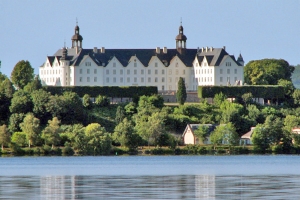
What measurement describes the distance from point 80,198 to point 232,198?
590 centimetres

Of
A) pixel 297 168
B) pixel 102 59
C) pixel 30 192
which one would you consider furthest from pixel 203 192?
pixel 102 59

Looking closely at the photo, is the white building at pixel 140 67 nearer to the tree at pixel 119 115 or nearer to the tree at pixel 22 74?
the tree at pixel 22 74

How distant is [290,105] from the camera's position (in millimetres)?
120938

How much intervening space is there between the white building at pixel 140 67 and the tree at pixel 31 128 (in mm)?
29033

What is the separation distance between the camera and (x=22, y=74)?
125438mm

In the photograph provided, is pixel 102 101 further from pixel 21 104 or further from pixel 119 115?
pixel 21 104

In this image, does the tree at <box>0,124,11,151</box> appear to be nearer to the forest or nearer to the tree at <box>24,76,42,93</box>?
the forest

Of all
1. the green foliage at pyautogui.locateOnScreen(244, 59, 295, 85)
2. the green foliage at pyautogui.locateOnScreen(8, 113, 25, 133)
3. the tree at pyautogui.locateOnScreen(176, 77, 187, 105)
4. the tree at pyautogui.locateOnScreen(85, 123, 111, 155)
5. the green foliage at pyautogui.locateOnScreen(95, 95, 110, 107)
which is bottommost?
the tree at pyautogui.locateOnScreen(85, 123, 111, 155)

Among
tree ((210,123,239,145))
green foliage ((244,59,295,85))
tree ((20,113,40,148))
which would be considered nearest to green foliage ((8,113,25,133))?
tree ((20,113,40,148))

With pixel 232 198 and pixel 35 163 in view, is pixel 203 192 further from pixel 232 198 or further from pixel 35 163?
pixel 35 163

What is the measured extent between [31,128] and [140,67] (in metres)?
38.9

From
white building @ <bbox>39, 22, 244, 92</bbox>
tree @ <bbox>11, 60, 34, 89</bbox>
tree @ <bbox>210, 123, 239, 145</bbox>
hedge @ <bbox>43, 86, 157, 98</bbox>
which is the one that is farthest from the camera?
white building @ <bbox>39, 22, 244, 92</bbox>

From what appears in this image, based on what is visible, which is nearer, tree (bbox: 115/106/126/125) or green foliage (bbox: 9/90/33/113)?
green foliage (bbox: 9/90/33/113)

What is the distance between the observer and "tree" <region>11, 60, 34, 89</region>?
4919 inches
